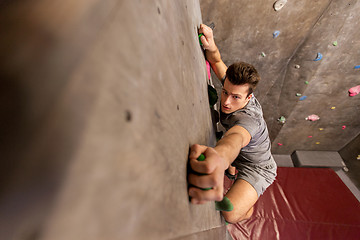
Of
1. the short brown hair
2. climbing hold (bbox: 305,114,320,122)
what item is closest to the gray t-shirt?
the short brown hair

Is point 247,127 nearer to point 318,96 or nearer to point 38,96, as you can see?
point 38,96

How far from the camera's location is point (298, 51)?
5.34ft

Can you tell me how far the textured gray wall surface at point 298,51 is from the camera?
135cm

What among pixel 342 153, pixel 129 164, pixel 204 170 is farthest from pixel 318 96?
pixel 129 164

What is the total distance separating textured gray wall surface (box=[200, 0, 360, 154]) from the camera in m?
1.35

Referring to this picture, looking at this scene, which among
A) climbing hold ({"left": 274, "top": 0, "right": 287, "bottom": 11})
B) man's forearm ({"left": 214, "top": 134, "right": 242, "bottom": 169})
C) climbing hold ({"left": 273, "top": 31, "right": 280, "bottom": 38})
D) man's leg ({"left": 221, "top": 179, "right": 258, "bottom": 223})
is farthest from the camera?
climbing hold ({"left": 273, "top": 31, "right": 280, "bottom": 38})

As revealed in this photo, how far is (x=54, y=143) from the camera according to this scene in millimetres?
163

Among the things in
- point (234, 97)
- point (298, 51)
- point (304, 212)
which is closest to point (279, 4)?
point (298, 51)

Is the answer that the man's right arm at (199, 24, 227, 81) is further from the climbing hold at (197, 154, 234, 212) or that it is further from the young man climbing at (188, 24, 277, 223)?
the climbing hold at (197, 154, 234, 212)

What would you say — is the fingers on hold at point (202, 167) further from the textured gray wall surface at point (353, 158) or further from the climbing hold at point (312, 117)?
the textured gray wall surface at point (353, 158)

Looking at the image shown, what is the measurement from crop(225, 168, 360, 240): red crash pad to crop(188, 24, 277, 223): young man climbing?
0.76 m

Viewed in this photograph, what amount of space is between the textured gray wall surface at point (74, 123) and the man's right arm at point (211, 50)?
35.5 inches

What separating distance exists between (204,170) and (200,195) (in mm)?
77

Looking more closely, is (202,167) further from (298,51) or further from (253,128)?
(298,51)
